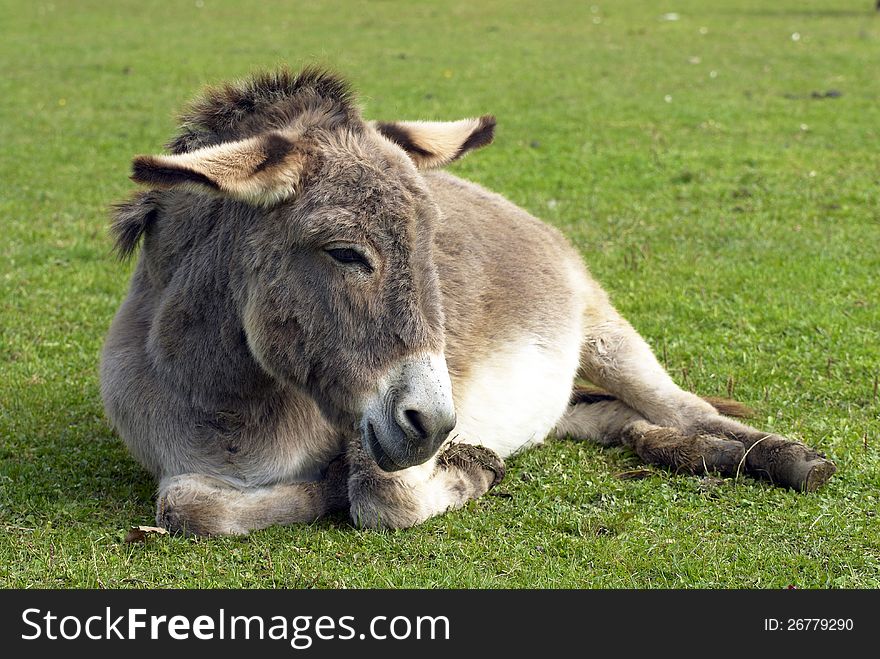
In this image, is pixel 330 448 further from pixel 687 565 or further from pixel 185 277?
pixel 687 565

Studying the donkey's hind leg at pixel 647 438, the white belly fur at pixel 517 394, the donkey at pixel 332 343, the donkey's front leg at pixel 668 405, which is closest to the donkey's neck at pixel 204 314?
the donkey at pixel 332 343

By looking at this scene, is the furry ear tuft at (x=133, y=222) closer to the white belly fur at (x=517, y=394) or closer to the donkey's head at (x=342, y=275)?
the donkey's head at (x=342, y=275)

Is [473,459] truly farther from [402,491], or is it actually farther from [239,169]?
[239,169]

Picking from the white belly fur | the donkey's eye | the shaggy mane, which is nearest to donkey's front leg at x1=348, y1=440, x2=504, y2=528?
the white belly fur

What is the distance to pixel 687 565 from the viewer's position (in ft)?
15.3

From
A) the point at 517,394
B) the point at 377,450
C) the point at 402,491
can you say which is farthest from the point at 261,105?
the point at 517,394

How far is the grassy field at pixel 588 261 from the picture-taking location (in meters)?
4.79

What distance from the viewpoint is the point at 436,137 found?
5410 millimetres

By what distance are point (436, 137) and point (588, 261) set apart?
4.58 meters

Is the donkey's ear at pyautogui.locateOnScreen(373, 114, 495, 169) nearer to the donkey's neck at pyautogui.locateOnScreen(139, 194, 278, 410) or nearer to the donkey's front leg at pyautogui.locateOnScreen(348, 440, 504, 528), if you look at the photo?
the donkey's neck at pyautogui.locateOnScreen(139, 194, 278, 410)

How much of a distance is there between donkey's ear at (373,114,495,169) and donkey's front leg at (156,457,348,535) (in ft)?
4.99

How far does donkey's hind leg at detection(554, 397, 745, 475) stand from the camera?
5715 mm
